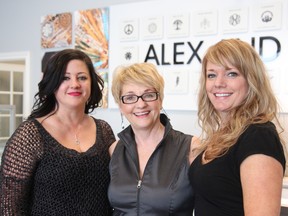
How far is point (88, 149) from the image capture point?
171 centimetres

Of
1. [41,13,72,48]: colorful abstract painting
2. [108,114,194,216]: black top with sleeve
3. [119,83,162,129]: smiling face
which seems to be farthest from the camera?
[41,13,72,48]: colorful abstract painting

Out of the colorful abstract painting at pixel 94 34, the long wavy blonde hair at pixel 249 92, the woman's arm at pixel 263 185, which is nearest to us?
the woman's arm at pixel 263 185

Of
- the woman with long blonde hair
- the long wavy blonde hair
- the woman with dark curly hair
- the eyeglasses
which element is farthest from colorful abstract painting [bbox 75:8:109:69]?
the long wavy blonde hair

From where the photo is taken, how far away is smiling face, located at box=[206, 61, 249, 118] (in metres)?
1.28

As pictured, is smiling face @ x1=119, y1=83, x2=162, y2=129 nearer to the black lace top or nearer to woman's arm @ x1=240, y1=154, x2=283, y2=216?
the black lace top

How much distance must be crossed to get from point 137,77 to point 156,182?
48 centimetres

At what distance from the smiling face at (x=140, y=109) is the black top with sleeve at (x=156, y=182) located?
0.32 ft

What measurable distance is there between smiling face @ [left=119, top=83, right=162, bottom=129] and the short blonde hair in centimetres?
2

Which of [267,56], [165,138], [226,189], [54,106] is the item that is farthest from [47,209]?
[267,56]

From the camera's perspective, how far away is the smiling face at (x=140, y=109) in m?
1.64

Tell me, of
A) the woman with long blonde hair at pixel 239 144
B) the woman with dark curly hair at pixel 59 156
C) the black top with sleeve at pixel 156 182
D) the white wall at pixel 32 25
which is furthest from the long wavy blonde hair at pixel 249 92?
the white wall at pixel 32 25

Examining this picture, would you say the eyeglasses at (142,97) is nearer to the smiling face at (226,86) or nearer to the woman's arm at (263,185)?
the smiling face at (226,86)

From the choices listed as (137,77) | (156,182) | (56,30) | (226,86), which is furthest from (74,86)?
(56,30)

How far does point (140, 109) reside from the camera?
5.39 ft
